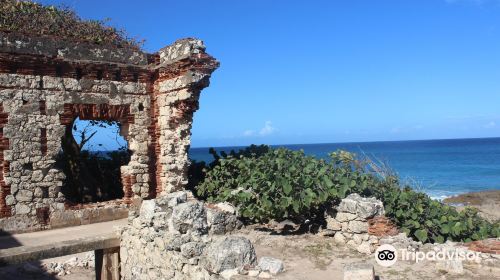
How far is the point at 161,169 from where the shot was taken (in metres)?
11.6

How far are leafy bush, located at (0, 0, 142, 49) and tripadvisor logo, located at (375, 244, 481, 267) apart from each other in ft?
26.5

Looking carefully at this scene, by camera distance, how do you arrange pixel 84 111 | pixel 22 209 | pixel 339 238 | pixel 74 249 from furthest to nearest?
1. pixel 84 111
2. pixel 22 209
3. pixel 74 249
4. pixel 339 238

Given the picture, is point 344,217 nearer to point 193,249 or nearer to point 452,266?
point 452,266

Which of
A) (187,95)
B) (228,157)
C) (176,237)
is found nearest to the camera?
(176,237)

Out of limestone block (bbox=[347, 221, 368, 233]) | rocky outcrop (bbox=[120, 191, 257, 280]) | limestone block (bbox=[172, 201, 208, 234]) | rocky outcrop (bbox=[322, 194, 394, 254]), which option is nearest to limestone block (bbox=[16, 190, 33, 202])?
rocky outcrop (bbox=[120, 191, 257, 280])

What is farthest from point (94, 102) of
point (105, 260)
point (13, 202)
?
point (105, 260)

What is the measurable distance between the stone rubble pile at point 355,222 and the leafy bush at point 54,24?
6911mm

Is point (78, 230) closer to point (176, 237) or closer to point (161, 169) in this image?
point (161, 169)

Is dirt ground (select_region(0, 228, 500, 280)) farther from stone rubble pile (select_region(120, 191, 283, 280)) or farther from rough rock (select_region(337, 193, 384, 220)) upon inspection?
rough rock (select_region(337, 193, 384, 220))

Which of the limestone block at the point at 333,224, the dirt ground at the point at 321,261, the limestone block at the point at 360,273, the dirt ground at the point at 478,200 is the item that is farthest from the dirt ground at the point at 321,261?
the dirt ground at the point at 478,200

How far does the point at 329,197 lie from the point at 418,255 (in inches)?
77.0

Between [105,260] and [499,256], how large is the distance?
728 centimetres

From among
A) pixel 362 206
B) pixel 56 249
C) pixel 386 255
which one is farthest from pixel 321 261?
pixel 56 249

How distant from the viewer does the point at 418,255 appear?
7090 mm
